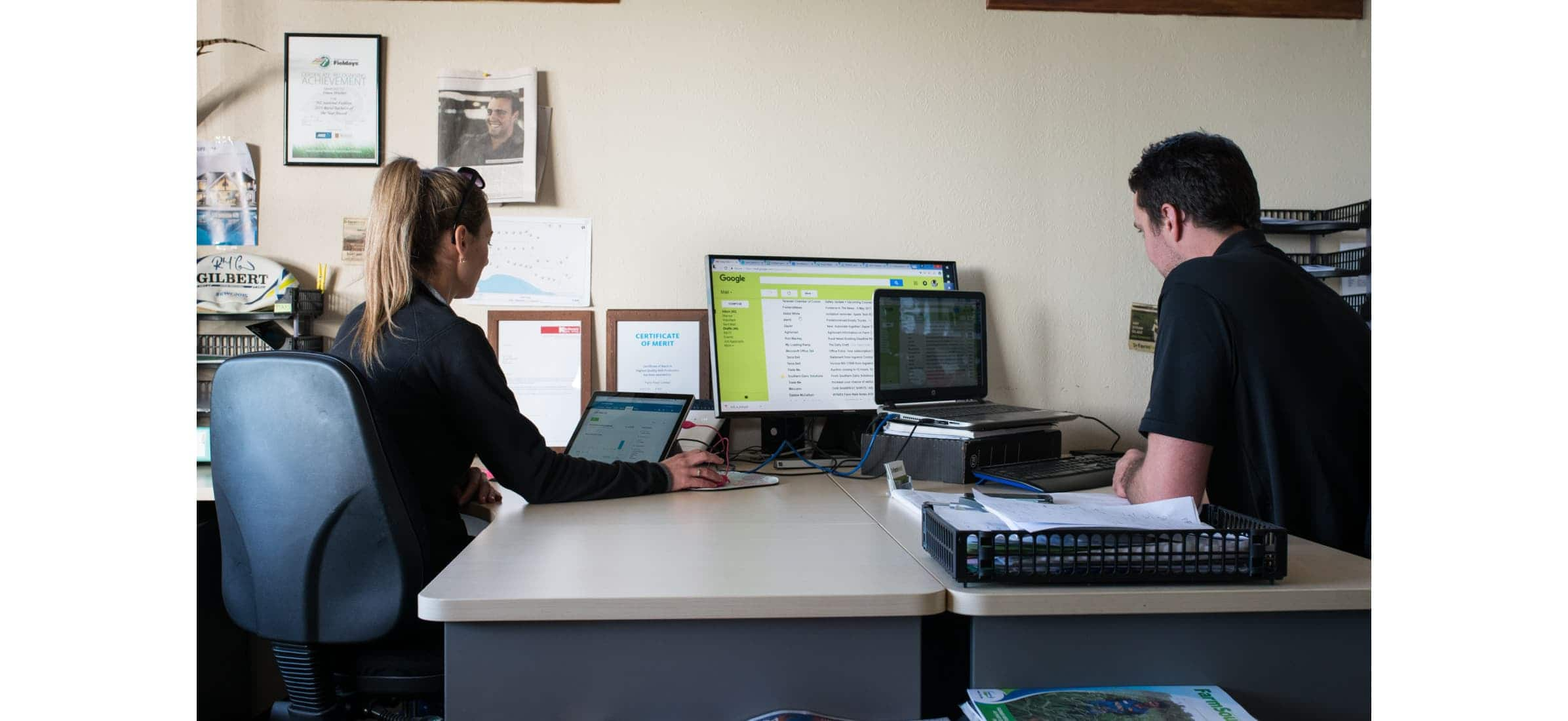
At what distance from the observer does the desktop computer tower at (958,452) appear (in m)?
1.65

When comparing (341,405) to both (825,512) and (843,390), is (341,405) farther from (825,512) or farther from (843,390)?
(843,390)

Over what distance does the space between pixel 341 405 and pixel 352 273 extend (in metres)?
1.11

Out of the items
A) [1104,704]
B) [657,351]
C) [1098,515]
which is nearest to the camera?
[1104,704]

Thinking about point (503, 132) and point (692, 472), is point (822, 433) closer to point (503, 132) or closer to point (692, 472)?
point (692, 472)

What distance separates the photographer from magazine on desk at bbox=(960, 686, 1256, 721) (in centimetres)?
87

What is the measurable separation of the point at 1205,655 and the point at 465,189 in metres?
1.31

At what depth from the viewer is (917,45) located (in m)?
2.16

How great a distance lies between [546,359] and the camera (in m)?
2.08

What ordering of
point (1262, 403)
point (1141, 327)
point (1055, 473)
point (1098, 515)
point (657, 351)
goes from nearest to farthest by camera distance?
point (1098, 515) → point (1262, 403) → point (1055, 473) → point (657, 351) → point (1141, 327)

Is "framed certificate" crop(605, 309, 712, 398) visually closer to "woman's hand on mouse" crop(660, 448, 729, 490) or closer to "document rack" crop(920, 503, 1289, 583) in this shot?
"woman's hand on mouse" crop(660, 448, 729, 490)

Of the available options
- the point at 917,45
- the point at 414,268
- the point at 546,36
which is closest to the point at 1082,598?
the point at 414,268

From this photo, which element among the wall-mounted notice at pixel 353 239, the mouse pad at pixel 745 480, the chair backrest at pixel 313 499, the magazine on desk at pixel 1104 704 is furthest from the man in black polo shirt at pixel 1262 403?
the wall-mounted notice at pixel 353 239

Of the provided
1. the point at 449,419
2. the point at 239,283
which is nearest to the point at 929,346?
the point at 449,419

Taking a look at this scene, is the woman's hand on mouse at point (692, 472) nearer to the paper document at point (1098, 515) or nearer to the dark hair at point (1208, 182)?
the paper document at point (1098, 515)
